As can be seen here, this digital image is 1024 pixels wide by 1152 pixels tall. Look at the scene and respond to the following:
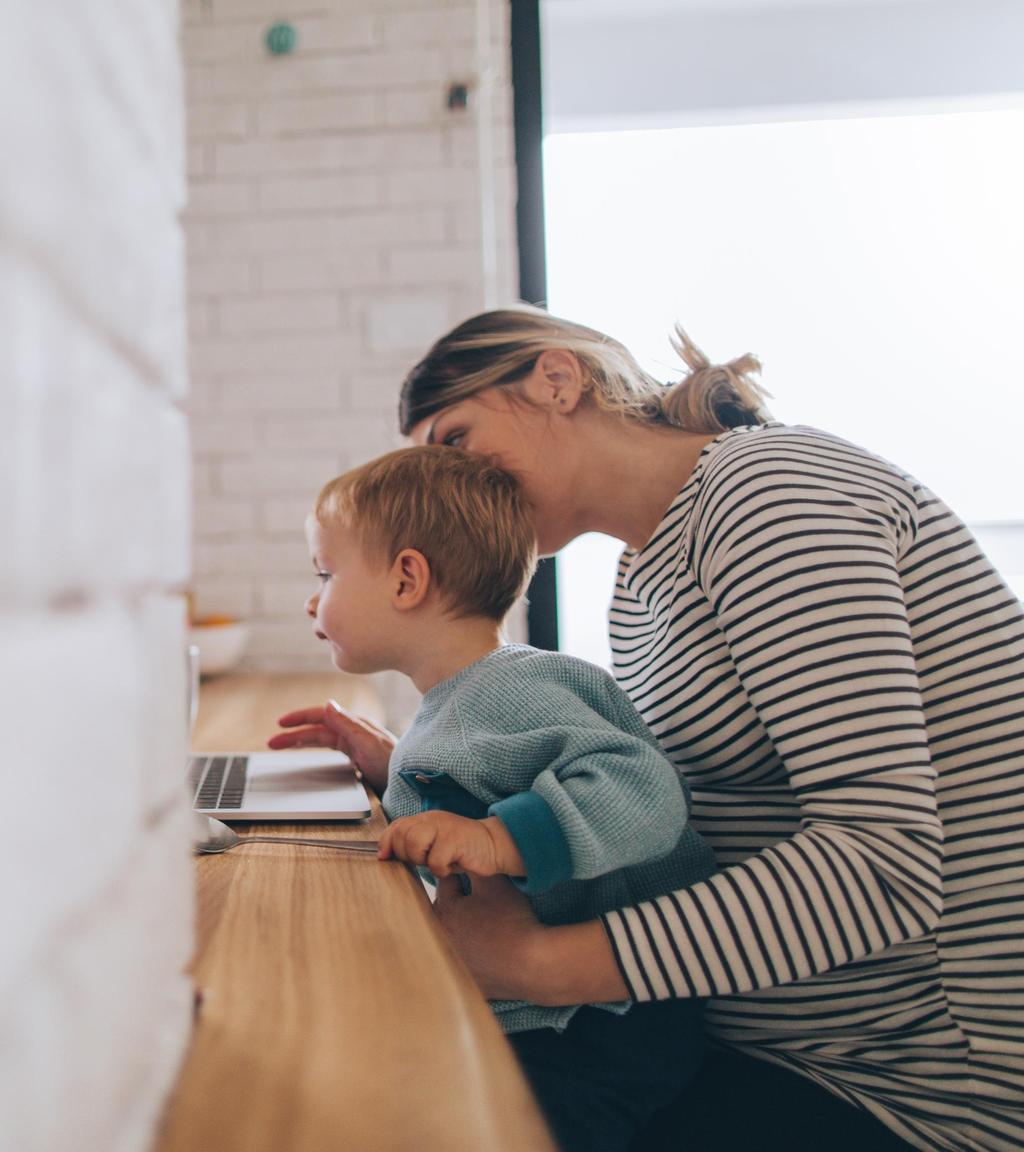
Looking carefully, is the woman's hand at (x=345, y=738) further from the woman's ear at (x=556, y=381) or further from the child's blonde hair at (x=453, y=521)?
the woman's ear at (x=556, y=381)

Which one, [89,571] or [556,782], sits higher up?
[89,571]

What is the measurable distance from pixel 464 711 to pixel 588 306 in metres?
1.78

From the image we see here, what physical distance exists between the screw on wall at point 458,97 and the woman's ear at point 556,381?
1.40 m

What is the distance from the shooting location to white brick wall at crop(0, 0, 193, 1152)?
15cm

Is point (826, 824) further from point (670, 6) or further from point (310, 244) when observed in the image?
point (670, 6)

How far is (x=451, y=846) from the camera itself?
717 millimetres

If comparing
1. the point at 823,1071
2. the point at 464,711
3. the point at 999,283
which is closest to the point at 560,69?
the point at 999,283

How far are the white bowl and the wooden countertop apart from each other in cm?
149

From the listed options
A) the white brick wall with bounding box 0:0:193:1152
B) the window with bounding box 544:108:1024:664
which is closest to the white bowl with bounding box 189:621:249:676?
the window with bounding box 544:108:1024:664

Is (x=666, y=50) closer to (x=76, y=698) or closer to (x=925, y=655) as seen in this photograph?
(x=925, y=655)

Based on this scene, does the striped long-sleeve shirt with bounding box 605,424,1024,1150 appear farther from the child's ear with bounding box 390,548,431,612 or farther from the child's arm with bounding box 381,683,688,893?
the child's ear with bounding box 390,548,431,612

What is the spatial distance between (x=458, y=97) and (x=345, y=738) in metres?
1.71

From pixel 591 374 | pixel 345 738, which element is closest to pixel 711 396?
pixel 591 374

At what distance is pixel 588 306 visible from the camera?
2498 mm
